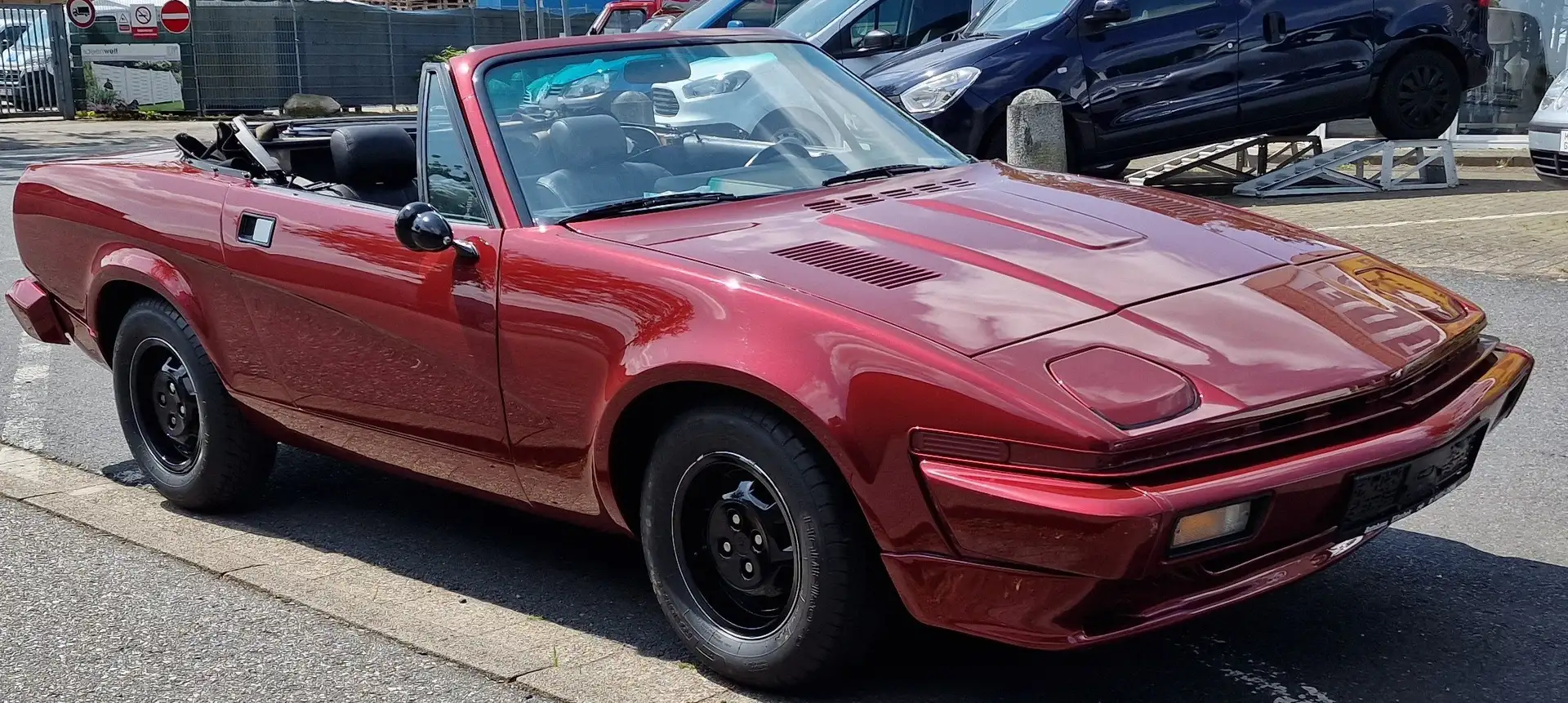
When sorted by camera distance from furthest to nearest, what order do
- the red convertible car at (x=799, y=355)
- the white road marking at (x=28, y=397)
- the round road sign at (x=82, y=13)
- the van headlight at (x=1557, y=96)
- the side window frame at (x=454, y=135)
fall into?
the round road sign at (x=82, y=13) → the van headlight at (x=1557, y=96) → the white road marking at (x=28, y=397) → the side window frame at (x=454, y=135) → the red convertible car at (x=799, y=355)

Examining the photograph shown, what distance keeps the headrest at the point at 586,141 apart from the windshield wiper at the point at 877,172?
1.75ft

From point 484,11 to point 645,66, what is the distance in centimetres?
2518

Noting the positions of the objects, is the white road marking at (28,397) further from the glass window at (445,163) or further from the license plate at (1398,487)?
the license plate at (1398,487)

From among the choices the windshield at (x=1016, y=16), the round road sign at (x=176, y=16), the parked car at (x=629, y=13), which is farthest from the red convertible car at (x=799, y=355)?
the round road sign at (x=176, y=16)

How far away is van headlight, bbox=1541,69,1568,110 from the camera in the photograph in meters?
10.9

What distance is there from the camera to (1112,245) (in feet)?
11.3

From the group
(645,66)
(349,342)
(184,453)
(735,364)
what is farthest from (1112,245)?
(184,453)

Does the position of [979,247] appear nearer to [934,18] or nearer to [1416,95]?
[1416,95]

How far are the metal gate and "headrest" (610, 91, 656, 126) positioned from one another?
22954mm

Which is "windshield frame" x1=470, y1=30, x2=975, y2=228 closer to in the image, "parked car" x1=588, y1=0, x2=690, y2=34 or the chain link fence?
"parked car" x1=588, y1=0, x2=690, y2=34

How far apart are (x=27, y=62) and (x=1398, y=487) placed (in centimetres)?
2544

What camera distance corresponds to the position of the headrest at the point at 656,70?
421 centimetres

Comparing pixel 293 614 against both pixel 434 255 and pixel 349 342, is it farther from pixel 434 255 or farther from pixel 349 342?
pixel 434 255

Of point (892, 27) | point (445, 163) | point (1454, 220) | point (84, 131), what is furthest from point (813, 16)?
point (84, 131)
